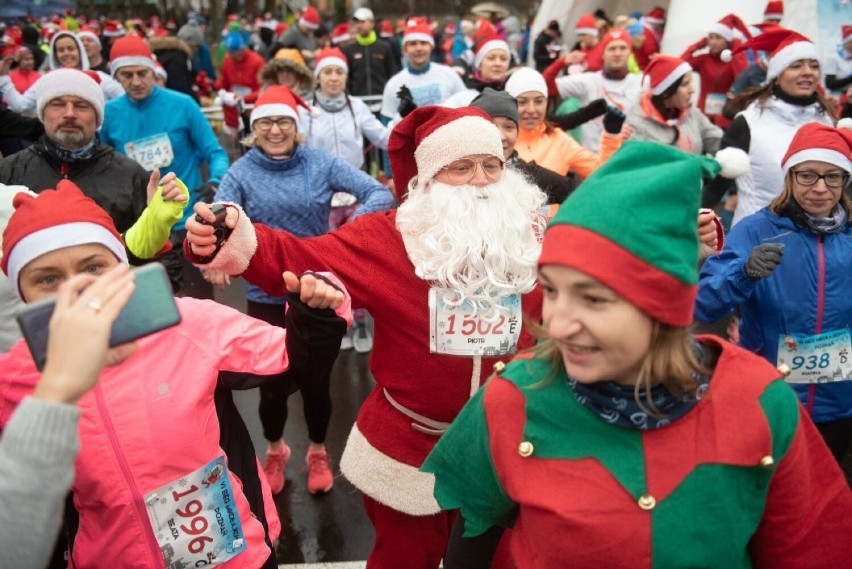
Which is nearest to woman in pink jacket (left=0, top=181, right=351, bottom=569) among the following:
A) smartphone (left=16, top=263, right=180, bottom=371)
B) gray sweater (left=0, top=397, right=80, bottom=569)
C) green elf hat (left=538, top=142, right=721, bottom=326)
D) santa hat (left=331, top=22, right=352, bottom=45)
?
smartphone (left=16, top=263, right=180, bottom=371)

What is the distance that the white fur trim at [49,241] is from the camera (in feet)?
6.42

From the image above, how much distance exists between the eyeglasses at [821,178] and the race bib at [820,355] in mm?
632

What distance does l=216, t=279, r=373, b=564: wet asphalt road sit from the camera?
375 cm

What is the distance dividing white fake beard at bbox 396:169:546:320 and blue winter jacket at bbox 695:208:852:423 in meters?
0.86

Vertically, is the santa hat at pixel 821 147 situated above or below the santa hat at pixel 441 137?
below

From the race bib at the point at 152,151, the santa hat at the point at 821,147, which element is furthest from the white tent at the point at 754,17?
the race bib at the point at 152,151

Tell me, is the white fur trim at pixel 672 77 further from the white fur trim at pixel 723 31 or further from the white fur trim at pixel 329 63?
the white fur trim at pixel 723 31

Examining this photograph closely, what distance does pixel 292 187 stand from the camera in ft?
15.1

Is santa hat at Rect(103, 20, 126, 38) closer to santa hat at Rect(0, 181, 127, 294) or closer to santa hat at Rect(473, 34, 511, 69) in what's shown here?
santa hat at Rect(473, 34, 511, 69)

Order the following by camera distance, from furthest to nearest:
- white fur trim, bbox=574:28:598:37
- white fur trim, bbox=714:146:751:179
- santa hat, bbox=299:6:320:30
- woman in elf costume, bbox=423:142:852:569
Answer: santa hat, bbox=299:6:320:30 < white fur trim, bbox=574:28:598:37 < white fur trim, bbox=714:146:751:179 < woman in elf costume, bbox=423:142:852:569

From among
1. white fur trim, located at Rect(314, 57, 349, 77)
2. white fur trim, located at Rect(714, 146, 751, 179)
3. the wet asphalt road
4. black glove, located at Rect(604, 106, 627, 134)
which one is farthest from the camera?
white fur trim, located at Rect(314, 57, 349, 77)

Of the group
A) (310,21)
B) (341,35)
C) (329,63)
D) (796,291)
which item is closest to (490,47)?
(329,63)

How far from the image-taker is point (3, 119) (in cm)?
593

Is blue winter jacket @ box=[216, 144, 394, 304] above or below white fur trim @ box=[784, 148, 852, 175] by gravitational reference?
below
